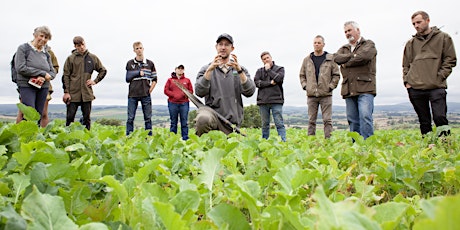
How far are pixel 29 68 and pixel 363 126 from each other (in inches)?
224

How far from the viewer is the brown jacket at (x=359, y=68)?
19.9 feet

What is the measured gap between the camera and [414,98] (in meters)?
5.86

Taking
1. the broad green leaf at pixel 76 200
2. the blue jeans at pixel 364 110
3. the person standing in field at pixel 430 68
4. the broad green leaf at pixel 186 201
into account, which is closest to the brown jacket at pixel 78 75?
the blue jeans at pixel 364 110

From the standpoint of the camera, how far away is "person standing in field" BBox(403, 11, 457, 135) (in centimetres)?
557

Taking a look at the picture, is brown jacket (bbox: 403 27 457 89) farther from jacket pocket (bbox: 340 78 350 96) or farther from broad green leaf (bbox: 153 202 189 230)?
broad green leaf (bbox: 153 202 189 230)

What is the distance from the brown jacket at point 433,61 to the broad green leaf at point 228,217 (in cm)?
560

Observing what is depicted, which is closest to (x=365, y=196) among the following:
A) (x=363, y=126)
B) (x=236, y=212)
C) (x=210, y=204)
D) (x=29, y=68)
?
(x=210, y=204)

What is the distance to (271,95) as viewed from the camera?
7492 mm

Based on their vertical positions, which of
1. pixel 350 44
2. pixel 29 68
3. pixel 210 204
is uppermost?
pixel 350 44

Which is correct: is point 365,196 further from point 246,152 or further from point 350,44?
point 350,44

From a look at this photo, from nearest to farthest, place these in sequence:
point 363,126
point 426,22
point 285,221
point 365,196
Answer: point 285,221
point 365,196
point 426,22
point 363,126

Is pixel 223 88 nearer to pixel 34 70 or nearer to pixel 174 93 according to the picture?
pixel 34 70

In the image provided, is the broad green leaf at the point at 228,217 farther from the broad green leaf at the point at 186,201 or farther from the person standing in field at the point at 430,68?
the person standing in field at the point at 430,68

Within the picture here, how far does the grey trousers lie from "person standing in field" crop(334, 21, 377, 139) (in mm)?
2411
